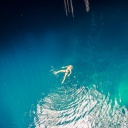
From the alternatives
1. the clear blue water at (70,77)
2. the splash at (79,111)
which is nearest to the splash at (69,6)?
the clear blue water at (70,77)

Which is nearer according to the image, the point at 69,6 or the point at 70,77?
the point at 70,77

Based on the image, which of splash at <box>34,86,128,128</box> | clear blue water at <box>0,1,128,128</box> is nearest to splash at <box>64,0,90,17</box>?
clear blue water at <box>0,1,128,128</box>

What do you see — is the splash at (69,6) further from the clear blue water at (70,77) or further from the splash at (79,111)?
the splash at (79,111)

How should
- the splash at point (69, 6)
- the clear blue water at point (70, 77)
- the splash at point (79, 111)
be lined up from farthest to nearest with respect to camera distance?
the splash at point (69, 6) < the clear blue water at point (70, 77) < the splash at point (79, 111)

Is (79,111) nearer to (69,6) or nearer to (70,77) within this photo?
(70,77)

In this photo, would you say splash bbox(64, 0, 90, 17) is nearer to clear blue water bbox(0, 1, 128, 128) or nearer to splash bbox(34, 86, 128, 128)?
clear blue water bbox(0, 1, 128, 128)

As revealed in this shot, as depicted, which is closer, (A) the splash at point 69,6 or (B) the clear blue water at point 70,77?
(B) the clear blue water at point 70,77

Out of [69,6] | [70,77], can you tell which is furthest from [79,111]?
[69,6]

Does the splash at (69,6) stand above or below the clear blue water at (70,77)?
above
